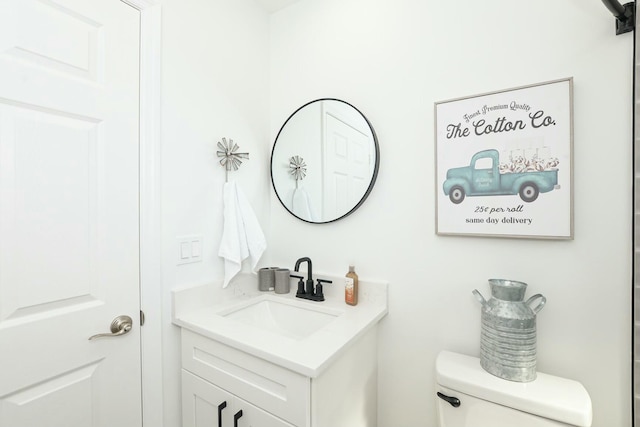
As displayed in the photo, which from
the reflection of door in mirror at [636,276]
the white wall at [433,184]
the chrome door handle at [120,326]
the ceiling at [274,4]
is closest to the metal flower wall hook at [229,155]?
the white wall at [433,184]

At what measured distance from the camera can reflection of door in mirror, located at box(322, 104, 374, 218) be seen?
1.40m

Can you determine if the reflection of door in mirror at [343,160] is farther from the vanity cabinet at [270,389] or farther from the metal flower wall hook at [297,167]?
the vanity cabinet at [270,389]

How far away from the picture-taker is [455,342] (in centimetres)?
120

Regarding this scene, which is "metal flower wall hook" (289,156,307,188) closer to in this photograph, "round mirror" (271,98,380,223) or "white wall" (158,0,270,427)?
"round mirror" (271,98,380,223)

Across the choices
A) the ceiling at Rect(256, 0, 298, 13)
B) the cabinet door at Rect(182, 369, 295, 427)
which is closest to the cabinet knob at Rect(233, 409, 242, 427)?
the cabinet door at Rect(182, 369, 295, 427)

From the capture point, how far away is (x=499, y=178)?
111 centimetres

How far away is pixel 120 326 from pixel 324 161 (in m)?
1.13

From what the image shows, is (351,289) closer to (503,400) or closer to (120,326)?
(503,400)

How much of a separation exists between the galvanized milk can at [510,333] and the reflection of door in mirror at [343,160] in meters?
0.70

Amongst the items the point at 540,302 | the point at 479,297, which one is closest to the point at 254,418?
the point at 479,297

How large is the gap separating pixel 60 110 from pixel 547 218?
1.71 metres

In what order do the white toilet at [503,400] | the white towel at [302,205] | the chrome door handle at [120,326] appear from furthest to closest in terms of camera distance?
1. the white towel at [302,205]
2. the chrome door handle at [120,326]
3. the white toilet at [503,400]

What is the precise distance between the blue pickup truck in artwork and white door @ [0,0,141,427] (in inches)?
51.1

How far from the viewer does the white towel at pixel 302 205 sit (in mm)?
1575
